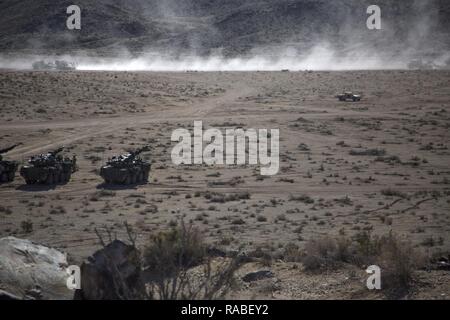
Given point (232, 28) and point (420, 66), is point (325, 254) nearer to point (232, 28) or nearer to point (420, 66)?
point (420, 66)

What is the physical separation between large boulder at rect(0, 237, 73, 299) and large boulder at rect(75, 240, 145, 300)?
1.00 metres

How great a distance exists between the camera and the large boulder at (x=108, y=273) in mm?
10922

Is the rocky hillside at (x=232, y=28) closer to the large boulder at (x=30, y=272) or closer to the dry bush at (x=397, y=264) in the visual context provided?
the large boulder at (x=30, y=272)

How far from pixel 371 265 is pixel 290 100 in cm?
4592

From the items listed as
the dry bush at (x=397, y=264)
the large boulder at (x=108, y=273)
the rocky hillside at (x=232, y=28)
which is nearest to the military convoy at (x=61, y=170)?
the dry bush at (x=397, y=264)

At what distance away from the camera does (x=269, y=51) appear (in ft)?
375

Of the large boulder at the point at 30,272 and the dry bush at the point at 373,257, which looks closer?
the large boulder at the point at 30,272

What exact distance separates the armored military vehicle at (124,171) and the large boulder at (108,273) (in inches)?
554

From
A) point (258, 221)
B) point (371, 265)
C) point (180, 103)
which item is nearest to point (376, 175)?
point (258, 221)

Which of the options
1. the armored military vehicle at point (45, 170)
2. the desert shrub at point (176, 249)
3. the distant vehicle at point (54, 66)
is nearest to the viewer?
the desert shrub at point (176, 249)

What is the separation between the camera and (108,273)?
11.0 meters

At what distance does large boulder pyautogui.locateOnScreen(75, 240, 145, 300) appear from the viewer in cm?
1092
